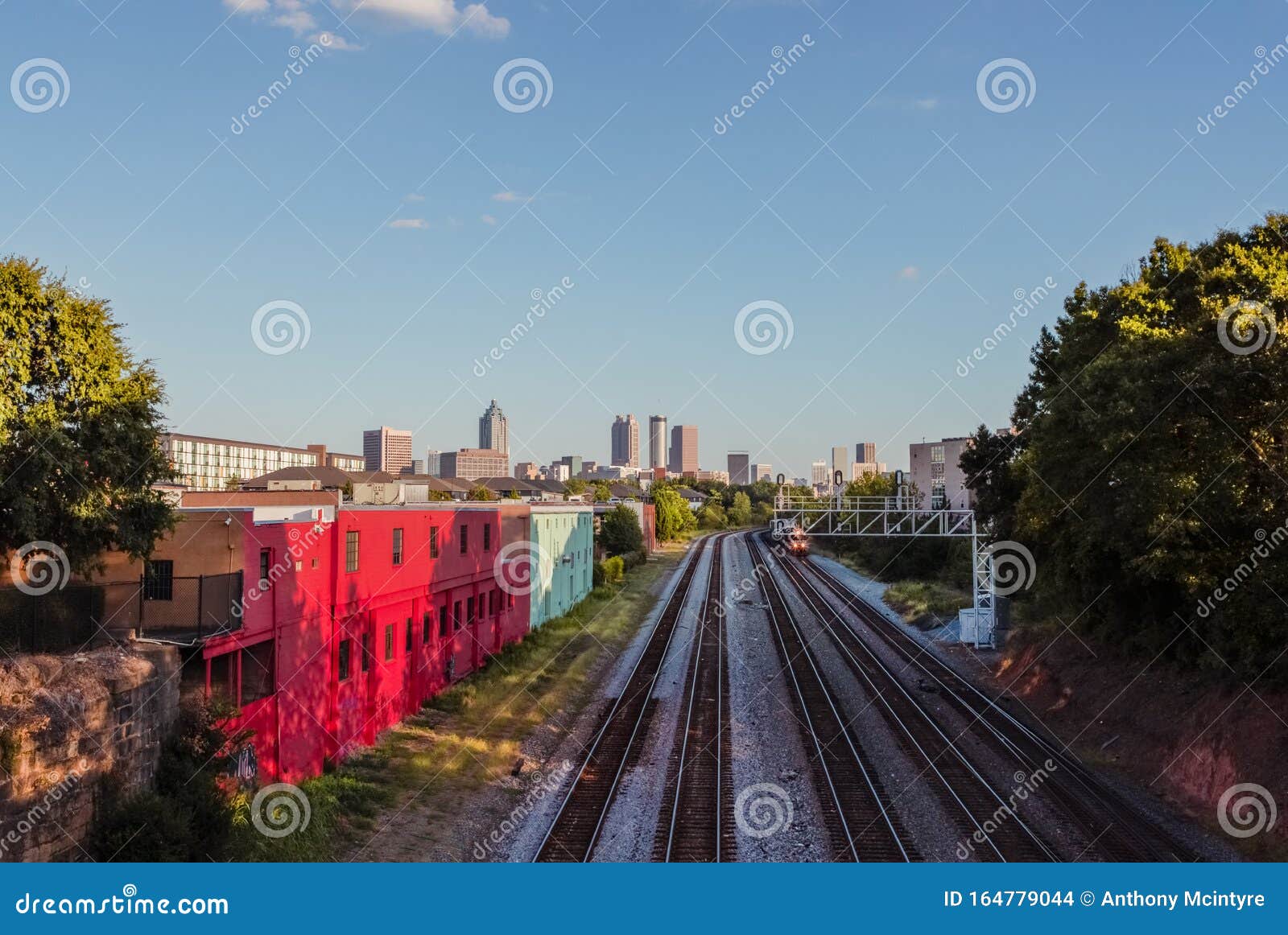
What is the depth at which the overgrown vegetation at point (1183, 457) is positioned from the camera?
1808 cm

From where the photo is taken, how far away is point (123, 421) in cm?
1684

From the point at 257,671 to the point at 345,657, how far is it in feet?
12.1

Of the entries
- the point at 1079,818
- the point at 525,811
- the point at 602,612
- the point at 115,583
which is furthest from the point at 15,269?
the point at 602,612

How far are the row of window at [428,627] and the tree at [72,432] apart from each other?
550 cm

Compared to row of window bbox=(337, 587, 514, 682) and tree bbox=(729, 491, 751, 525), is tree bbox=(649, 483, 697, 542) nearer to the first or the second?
tree bbox=(729, 491, 751, 525)

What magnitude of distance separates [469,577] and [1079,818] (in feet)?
64.1

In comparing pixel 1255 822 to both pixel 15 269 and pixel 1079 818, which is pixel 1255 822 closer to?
pixel 1079 818

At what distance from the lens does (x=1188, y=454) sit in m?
19.2

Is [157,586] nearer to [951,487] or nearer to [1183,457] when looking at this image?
[1183,457]

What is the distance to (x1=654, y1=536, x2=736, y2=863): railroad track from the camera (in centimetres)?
1600

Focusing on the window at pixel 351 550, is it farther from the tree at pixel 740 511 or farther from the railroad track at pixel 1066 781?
the tree at pixel 740 511

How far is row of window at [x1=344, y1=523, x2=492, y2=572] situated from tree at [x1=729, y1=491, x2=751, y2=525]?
155m

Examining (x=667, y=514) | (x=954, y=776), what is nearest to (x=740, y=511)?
(x=667, y=514)

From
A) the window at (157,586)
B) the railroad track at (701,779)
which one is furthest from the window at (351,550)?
the railroad track at (701,779)
